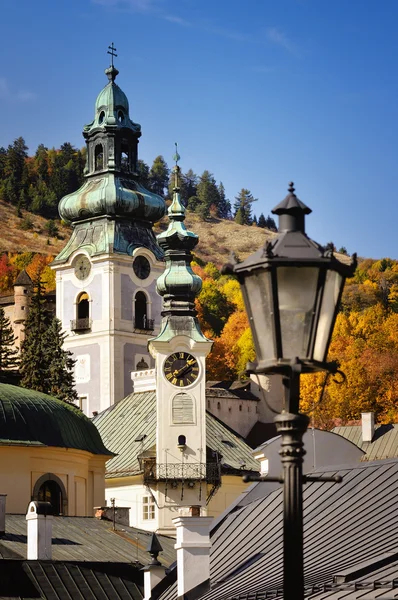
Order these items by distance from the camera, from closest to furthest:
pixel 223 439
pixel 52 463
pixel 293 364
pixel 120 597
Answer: pixel 293 364
pixel 120 597
pixel 52 463
pixel 223 439

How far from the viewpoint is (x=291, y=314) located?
11.2 metres

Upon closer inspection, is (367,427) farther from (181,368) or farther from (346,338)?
(346,338)

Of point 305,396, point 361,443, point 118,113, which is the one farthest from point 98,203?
point 361,443

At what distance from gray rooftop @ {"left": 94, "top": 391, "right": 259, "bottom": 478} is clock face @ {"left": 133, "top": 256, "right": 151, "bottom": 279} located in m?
11.5

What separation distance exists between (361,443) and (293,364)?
8095 cm

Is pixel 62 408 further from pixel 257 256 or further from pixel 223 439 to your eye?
pixel 257 256

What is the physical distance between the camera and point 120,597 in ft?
155

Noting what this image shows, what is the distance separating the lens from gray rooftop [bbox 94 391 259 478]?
98.7 meters

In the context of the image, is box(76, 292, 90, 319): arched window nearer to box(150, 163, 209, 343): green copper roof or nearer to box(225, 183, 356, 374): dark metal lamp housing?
box(150, 163, 209, 343): green copper roof

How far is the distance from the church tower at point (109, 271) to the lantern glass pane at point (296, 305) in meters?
101

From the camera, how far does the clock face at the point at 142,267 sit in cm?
11644

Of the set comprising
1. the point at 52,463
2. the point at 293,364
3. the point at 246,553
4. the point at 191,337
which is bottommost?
the point at 293,364

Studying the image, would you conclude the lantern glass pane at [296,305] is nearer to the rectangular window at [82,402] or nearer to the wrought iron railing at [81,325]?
the rectangular window at [82,402]

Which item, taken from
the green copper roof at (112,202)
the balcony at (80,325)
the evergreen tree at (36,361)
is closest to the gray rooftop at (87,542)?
the evergreen tree at (36,361)
